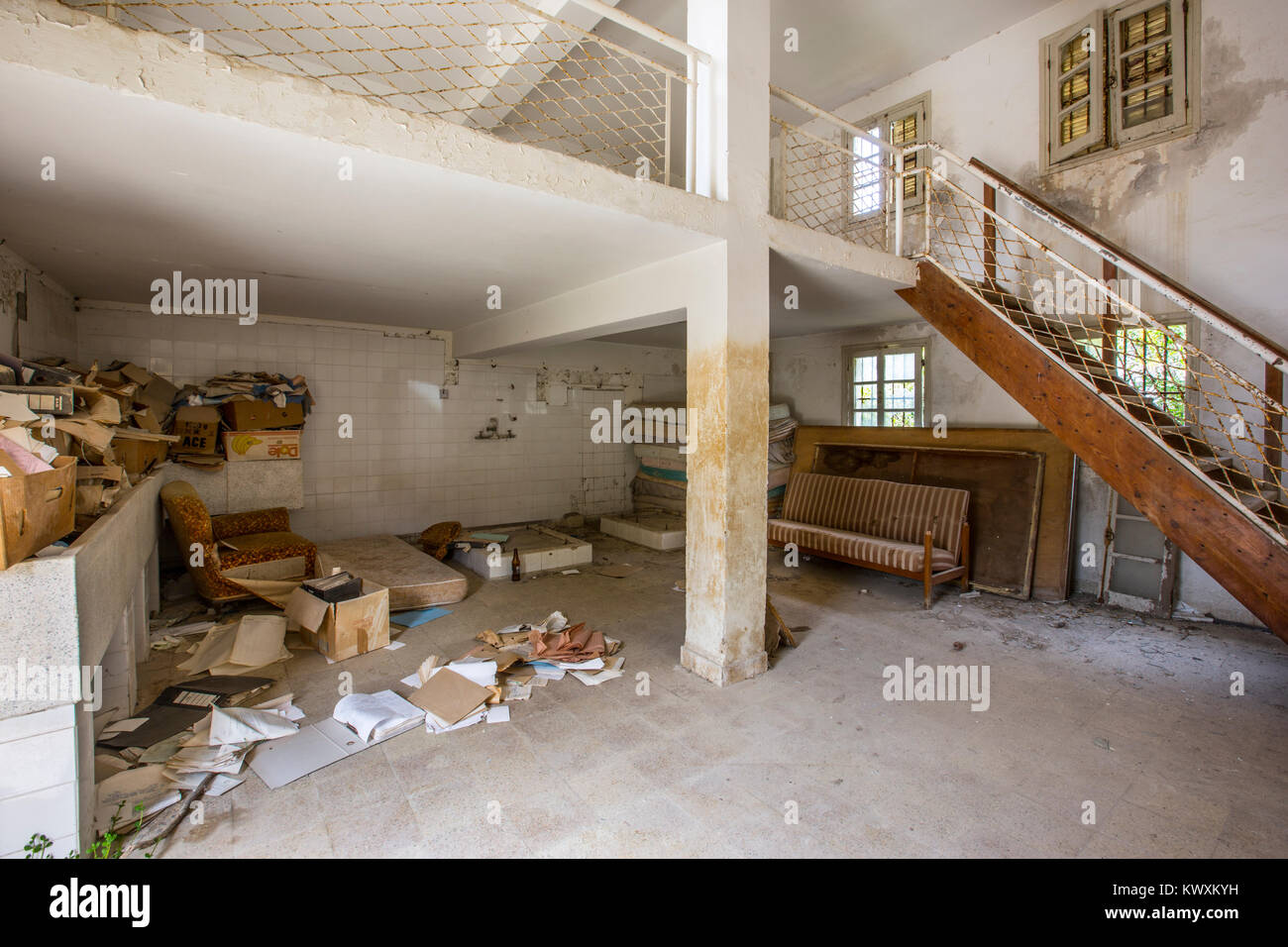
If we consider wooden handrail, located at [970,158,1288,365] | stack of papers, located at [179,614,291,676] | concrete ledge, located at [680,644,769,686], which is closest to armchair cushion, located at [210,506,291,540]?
stack of papers, located at [179,614,291,676]

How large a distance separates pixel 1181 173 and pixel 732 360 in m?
3.85

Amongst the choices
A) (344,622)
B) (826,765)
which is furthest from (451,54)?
(826,765)

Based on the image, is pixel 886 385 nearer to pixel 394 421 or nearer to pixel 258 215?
pixel 394 421

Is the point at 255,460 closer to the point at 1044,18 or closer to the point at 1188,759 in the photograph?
the point at 1188,759

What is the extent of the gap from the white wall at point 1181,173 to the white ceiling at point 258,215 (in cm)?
372

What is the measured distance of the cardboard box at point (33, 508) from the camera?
1740 mm

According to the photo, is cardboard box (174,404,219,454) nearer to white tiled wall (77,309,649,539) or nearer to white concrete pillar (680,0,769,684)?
white tiled wall (77,309,649,539)

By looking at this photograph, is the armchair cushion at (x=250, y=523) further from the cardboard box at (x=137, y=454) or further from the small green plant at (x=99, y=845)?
the small green plant at (x=99, y=845)

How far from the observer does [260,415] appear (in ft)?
18.5

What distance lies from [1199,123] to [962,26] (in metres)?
2.16

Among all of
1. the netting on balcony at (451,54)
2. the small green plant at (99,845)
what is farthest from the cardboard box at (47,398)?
the netting on balcony at (451,54)

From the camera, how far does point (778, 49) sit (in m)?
5.86

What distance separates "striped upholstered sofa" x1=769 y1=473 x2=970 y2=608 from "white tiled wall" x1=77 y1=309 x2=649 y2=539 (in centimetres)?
317
